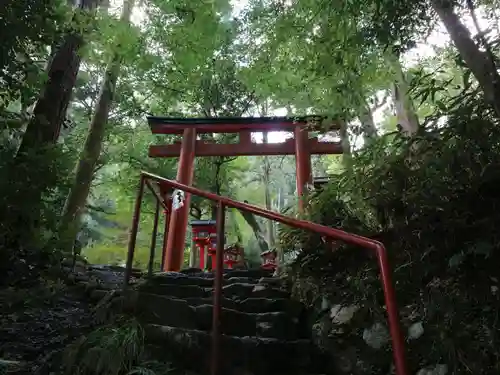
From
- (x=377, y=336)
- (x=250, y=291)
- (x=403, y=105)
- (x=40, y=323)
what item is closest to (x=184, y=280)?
(x=250, y=291)

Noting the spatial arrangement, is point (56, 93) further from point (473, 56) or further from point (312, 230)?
point (473, 56)

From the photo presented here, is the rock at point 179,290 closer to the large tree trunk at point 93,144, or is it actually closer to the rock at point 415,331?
the rock at point 415,331

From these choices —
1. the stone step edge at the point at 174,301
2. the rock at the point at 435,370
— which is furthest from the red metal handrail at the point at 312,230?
the rock at the point at 435,370

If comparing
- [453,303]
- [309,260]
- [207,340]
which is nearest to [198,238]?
[309,260]

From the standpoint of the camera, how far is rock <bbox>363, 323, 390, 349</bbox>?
9.49 feet

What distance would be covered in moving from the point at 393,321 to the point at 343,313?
159 cm

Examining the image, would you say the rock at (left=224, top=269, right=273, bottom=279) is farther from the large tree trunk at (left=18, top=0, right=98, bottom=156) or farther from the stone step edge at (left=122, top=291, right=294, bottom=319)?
the large tree trunk at (left=18, top=0, right=98, bottom=156)

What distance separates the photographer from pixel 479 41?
109 inches

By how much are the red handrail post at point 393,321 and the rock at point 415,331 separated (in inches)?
39.5

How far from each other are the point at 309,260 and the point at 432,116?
1.54m

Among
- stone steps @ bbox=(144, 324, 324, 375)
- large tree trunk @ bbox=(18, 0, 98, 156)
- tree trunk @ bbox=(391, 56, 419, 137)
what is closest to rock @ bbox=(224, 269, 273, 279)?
stone steps @ bbox=(144, 324, 324, 375)

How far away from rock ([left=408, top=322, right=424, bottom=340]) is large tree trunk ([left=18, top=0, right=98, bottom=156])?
13.1ft

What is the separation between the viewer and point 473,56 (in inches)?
105

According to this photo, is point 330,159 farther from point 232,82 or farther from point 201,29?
point 201,29
